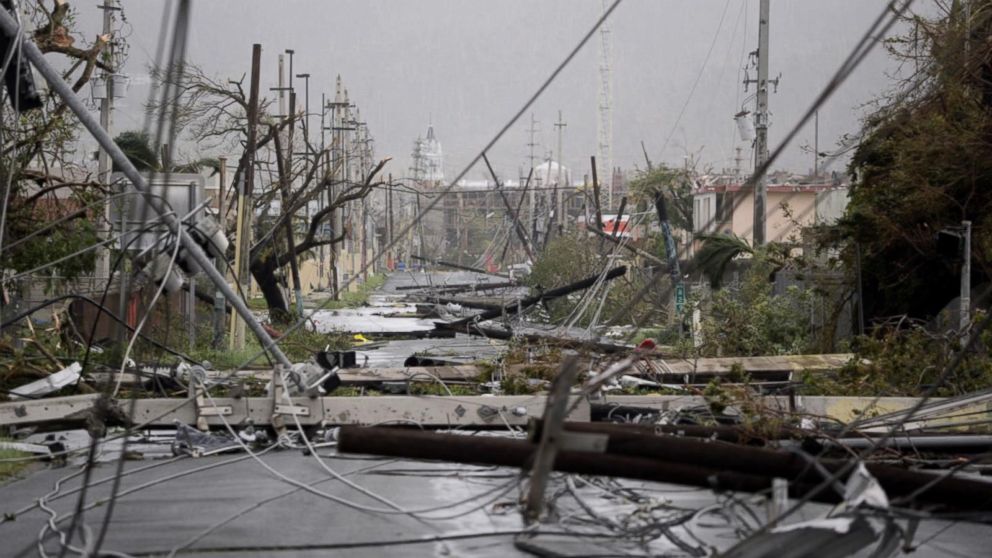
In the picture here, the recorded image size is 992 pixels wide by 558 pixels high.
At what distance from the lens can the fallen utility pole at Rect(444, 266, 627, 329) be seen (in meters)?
22.5

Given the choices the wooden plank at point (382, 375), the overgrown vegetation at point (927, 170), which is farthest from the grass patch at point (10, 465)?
the overgrown vegetation at point (927, 170)

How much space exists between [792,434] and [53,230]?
562 inches

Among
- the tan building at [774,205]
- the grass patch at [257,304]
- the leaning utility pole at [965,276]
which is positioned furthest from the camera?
the tan building at [774,205]

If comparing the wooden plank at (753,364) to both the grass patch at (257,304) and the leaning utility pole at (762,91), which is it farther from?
the grass patch at (257,304)

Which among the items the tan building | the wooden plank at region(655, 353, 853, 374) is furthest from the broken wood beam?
the tan building

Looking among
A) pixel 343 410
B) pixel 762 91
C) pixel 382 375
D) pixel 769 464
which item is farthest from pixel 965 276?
pixel 762 91

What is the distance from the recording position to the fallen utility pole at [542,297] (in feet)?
73.8

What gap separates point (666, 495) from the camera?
6.77m

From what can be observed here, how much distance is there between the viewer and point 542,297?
25.0 meters

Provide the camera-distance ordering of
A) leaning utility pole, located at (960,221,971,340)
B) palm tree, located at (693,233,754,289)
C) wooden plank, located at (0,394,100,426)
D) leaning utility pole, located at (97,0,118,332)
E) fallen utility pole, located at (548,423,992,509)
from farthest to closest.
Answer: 1. palm tree, located at (693,233,754,289)
2. leaning utility pole, located at (97,0,118,332)
3. leaning utility pole, located at (960,221,971,340)
4. wooden plank, located at (0,394,100,426)
5. fallen utility pole, located at (548,423,992,509)

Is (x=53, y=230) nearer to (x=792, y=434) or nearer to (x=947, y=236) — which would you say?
(x=947, y=236)

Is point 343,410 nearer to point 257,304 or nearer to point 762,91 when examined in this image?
point 762,91

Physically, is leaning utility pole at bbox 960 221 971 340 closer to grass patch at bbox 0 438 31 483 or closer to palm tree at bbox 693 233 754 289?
grass patch at bbox 0 438 31 483

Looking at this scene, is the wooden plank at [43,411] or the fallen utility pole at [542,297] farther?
the fallen utility pole at [542,297]
